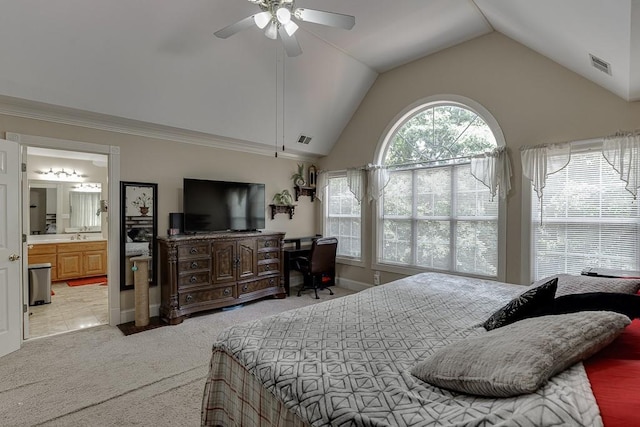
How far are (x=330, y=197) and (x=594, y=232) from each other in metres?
3.88

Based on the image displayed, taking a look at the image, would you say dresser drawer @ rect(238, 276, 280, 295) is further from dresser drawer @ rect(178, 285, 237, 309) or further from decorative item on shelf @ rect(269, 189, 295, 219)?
decorative item on shelf @ rect(269, 189, 295, 219)

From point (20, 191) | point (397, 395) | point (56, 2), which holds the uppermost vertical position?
point (56, 2)

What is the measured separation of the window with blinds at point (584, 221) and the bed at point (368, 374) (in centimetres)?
173

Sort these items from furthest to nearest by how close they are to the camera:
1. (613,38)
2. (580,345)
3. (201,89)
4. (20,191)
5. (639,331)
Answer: (201,89) → (20,191) → (613,38) → (639,331) → (580,345)

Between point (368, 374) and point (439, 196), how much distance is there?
12.0 ft

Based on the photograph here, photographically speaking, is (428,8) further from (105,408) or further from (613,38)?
(105,408)

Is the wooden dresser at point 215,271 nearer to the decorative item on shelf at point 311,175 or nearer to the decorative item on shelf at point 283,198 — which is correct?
the decorative item on shelf at point 283,198

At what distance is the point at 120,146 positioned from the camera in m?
3.91

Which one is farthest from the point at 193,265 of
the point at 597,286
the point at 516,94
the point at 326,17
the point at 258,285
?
the point at 516,94

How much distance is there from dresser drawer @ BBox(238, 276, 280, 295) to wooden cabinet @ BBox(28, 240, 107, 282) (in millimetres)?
3942

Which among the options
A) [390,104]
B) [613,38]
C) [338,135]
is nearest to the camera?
[613,38]

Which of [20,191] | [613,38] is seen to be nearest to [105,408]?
[20,191]

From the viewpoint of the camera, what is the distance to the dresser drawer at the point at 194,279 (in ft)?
13.0

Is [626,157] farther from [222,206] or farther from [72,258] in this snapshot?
[72,258]
